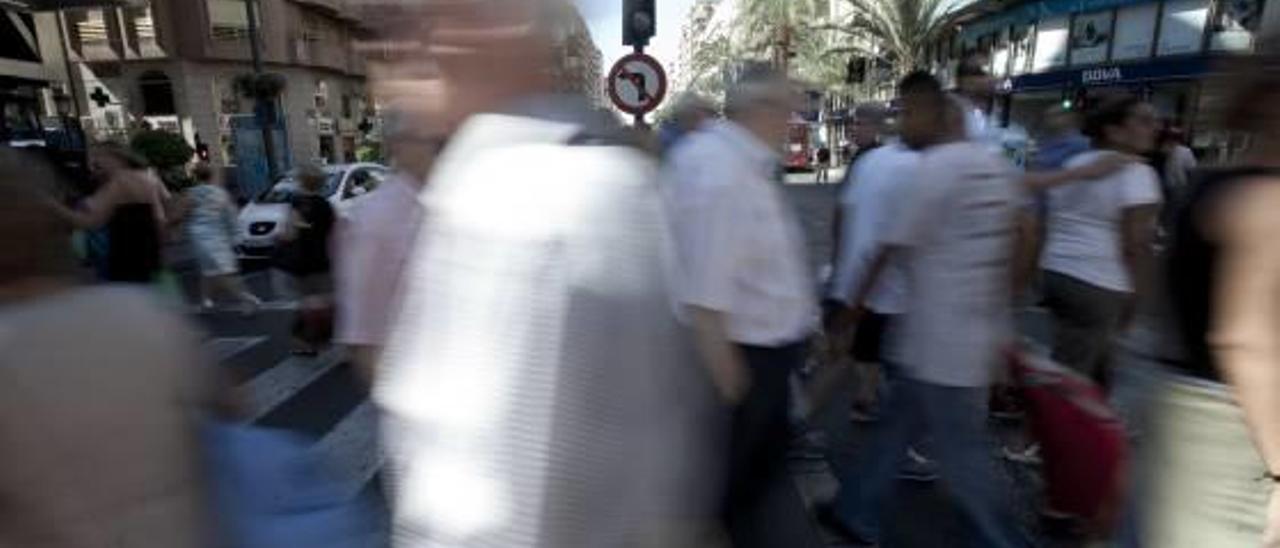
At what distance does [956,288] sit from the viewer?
2.76m

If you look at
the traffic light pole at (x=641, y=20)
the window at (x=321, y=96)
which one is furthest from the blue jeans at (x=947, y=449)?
the window at (x=321, y=96)

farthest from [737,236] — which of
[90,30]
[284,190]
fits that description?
[90,30]

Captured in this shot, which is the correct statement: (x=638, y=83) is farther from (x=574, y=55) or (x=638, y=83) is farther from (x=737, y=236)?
(x=574, y=55)

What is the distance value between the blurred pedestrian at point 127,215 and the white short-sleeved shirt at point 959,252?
4.98m

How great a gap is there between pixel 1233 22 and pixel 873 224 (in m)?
22.7

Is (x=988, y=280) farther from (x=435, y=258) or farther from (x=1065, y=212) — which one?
(x=435, y=258)

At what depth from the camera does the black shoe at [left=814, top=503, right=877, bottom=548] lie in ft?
11.5

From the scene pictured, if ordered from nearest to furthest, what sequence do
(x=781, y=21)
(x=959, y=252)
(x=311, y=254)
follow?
(x=959, y=252), (x=311, y=254), (x=781, y=21)

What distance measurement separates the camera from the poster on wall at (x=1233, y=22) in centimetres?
2012

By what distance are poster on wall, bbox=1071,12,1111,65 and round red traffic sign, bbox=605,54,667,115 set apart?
22392 millimetres

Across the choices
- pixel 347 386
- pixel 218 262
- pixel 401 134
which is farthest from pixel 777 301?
pixel 218 262

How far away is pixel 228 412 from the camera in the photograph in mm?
1799

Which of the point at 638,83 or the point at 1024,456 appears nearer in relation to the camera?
the point at 1024,456

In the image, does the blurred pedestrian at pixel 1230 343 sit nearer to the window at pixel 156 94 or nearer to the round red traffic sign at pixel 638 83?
the round red traffic sign at pixel 638 83
